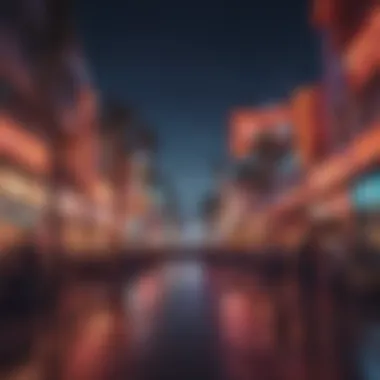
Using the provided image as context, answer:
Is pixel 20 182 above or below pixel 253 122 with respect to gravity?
below

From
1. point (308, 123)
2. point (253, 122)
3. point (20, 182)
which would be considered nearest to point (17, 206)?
point (20, 182)

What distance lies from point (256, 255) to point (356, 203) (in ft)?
8.60

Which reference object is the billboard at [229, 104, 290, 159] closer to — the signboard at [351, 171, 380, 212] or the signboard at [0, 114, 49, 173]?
the signboard at [351, 171, 380, 212]

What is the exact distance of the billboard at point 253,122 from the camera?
25.1 feet

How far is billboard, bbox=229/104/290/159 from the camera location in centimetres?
766

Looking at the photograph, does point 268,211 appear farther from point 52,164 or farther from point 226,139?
point 52,164

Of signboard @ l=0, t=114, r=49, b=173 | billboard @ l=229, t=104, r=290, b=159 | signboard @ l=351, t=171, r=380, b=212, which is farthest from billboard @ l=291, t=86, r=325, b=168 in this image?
signboard @ l=0, t=114, r=49, b=173

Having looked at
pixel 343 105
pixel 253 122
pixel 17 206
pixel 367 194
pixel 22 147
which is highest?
pixel 343 105

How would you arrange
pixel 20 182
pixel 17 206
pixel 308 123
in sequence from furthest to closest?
pixel 308 123 → pixel 20 182 → pixel 17 206

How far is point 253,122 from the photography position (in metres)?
7.95

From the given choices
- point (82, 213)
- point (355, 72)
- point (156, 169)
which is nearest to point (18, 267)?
point (82, 213)

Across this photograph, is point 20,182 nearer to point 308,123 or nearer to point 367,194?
point 308,123

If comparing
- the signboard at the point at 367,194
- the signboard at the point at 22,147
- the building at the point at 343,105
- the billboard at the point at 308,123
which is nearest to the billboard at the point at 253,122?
the billboard at the point at 308,123

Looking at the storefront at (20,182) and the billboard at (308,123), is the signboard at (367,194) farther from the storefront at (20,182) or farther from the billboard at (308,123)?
the storefront at (20,182)
